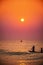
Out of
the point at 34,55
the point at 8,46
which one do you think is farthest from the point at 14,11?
the point at 34,55

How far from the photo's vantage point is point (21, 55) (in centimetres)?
169

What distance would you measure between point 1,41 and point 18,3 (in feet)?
1.47

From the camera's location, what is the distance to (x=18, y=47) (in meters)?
1.70

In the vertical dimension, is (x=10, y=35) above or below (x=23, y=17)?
below

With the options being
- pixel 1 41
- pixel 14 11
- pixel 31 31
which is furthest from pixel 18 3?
pixel 1 41

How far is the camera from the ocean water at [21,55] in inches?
65.6

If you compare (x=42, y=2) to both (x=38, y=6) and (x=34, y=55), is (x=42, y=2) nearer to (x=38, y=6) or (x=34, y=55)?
(x=38, y=6)

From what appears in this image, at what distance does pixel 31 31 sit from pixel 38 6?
281 mm

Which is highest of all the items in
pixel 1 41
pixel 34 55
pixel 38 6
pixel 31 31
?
pixel 38 6

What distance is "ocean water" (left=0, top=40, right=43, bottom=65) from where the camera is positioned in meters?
1.67

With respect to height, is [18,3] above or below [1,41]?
above

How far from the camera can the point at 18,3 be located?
175 cm

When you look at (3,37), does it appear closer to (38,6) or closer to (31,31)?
(31,31)

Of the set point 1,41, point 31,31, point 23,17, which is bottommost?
point 1,41
